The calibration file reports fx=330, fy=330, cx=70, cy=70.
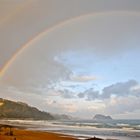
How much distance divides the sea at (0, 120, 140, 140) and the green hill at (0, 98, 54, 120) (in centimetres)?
6

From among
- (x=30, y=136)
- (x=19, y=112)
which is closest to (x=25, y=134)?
(x=30, y=136)

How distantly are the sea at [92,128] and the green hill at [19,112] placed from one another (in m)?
0.06

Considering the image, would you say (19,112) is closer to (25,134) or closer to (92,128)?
(25,134)

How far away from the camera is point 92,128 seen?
2.99 m

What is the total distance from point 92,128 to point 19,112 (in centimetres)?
80

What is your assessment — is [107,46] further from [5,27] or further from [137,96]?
[5,27]

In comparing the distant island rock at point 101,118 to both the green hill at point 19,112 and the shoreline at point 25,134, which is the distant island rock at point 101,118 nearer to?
the shoreline at point 25,134

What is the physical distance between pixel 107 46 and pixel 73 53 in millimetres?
342

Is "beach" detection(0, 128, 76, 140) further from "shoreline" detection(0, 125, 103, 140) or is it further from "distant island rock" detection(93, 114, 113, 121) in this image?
"distant island rock" detection(93, 114, 113, 121)

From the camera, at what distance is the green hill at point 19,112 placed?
321cm

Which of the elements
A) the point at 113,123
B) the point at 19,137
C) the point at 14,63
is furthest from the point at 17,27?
the point at 113,123

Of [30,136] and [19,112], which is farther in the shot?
[19,112]

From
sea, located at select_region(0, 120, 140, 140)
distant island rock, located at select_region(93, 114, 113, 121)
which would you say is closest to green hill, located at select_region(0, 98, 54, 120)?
sea, located at select_region(0, 120, 140, 140)

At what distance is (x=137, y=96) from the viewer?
293cm
